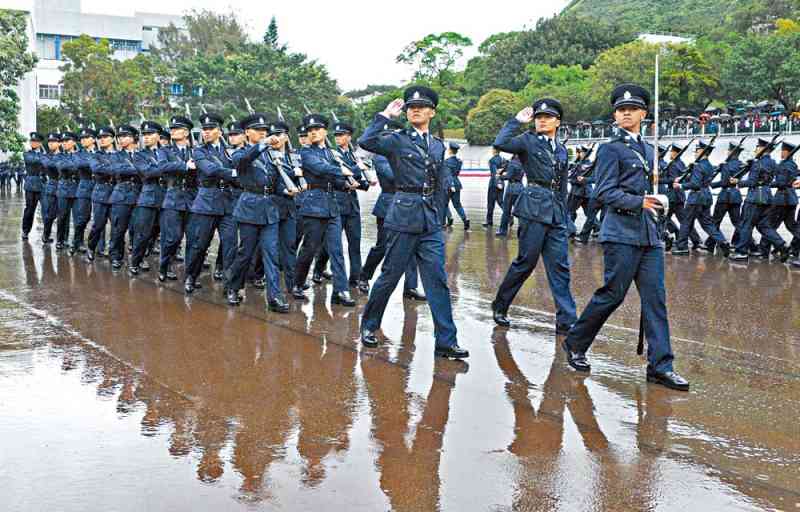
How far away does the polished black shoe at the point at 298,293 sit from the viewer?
30.2 feet

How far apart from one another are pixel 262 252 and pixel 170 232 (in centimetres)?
205

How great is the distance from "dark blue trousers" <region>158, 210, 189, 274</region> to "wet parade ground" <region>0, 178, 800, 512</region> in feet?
4.21

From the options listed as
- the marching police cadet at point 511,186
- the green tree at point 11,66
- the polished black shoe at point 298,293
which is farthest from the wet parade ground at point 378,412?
the green tree at point 11,66

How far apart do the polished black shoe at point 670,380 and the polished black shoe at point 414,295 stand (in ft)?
11.6

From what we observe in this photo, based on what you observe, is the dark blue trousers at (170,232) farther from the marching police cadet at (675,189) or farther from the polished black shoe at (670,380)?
the marching police cadet at (675,189)

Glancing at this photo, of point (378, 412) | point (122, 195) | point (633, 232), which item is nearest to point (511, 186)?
point (122, 195)

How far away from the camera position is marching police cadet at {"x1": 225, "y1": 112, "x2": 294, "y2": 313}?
8.43 meters

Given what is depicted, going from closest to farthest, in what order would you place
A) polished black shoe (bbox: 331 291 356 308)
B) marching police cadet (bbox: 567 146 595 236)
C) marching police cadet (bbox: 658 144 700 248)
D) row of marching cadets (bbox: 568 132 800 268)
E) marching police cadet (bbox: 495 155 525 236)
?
polished black shoe (bbox: 331 291 356 308), row of marching cadets (bbox: 568 132 800 268), marching police cadet (bbox: 658 144 700 248), marching police cadet (bbox: 495 155 525 236), marching police cadet (bbox: 567 146 595 236)

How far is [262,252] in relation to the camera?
852 cm

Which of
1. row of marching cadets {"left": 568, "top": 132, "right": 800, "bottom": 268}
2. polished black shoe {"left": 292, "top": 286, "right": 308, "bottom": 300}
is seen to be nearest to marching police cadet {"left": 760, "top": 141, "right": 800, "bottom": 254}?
row of marching cadets {"left": 568, "top": 132, "right": 800, "bottom": 268}

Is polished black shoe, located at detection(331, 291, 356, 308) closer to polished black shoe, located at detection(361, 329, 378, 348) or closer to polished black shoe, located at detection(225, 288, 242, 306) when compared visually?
polished black shoe, located at detection(225, 288, 242, 306)

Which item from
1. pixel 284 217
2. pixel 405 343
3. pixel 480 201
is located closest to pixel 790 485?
pixel 405 343

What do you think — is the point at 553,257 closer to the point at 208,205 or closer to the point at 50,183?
the point at 208,205

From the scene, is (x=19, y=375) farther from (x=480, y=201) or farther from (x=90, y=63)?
(x=90, y=63)
